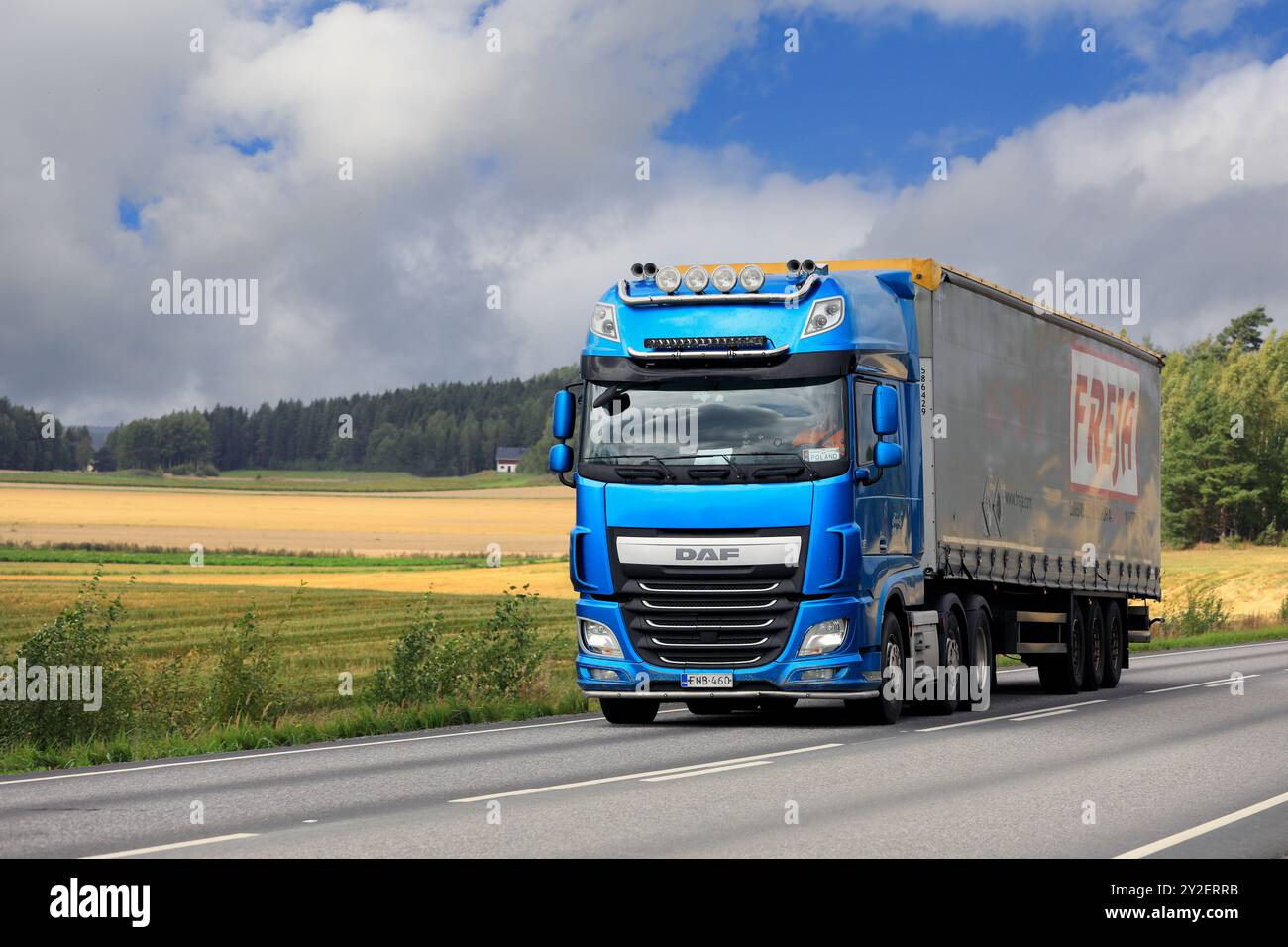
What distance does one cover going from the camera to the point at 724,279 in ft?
57.5

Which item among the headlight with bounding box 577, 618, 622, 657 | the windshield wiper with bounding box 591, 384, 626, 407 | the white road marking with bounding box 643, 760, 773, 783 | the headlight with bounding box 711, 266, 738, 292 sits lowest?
the white road marking with bounding box 643, 760, 773, 783

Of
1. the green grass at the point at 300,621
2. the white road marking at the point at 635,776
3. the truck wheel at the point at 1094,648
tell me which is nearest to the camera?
the white road marking at the point at 635,776

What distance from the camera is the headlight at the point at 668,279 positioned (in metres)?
17.5

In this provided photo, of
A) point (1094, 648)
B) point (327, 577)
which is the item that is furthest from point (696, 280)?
point (327, 577)

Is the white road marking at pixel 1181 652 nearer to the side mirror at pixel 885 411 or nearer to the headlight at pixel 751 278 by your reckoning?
the side mirror at pixel 885 411

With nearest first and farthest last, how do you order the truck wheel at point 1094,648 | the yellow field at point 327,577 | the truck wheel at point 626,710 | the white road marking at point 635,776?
the white road marking at point 635,776
the truck wheel at point 626,710
the truck wheel at point 1094,648
the yellow field at point 327,577

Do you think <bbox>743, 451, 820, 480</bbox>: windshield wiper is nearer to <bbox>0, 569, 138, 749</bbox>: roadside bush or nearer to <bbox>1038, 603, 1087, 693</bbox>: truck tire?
<bbox>0, 569, 138, 749</bbox>: roadside bush

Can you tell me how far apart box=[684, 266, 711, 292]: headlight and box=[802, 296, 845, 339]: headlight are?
3.57 feet

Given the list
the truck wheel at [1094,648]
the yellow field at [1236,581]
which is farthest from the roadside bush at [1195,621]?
the truck wheel at [1094,648]

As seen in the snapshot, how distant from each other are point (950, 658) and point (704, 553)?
3965 mm

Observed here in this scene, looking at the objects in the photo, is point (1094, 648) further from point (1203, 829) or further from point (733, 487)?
point (1203, 829)

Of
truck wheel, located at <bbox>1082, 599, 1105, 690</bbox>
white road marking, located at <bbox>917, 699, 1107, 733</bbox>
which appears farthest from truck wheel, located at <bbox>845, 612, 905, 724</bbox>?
truck wheel, located at <bbox>1082, 599, 1105, 690</bbox>

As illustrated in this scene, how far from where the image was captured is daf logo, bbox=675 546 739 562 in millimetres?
16859

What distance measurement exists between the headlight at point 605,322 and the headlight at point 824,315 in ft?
6.15
